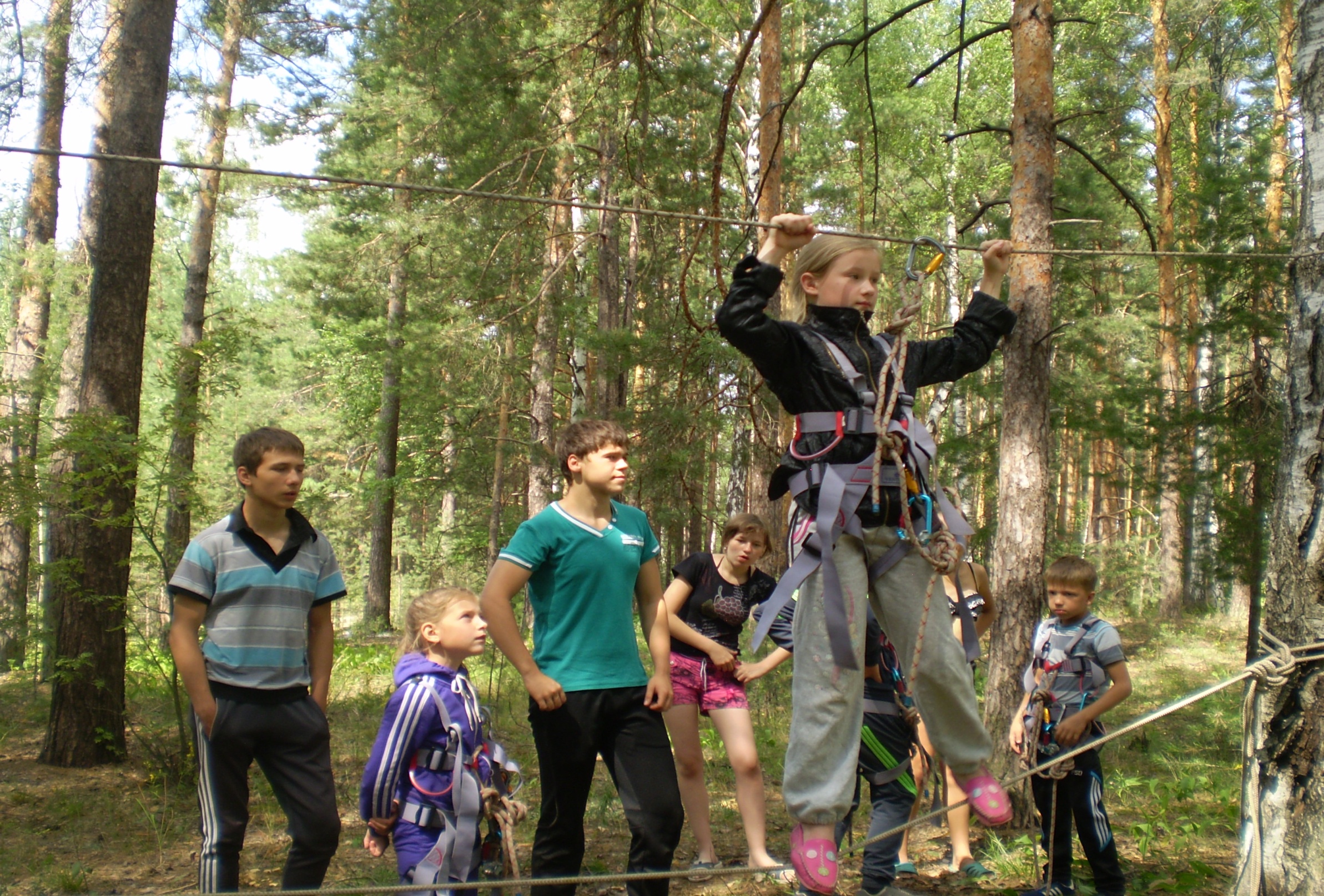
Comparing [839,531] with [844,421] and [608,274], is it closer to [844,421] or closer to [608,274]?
[844,421]

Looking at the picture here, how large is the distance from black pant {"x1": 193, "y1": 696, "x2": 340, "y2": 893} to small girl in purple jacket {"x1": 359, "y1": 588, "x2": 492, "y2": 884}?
8.6 inches

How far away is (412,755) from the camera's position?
295 centimetres

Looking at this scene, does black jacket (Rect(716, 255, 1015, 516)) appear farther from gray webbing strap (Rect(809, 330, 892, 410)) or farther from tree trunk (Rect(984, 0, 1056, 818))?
tree trunk (Rect(984, 0, 1056, 818))

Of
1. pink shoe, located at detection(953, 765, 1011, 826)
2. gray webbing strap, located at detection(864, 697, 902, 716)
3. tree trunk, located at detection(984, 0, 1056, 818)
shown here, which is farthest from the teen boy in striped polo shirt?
tree trunk, located at detection(984, 0, 1056, 818)

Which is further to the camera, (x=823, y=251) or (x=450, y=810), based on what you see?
(x=450, y=810)

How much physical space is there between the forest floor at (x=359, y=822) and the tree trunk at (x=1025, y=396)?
2.76 feet

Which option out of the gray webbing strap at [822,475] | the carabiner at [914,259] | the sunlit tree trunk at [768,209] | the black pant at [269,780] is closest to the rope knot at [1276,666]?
the gray webbing strap at [822,475]

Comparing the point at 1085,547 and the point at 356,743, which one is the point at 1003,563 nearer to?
the point at 356,743

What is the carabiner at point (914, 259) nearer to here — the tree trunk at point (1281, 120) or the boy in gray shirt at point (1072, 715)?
the boy in gray shirt at point (1072, 715)

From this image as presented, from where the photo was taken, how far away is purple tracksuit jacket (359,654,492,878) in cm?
290

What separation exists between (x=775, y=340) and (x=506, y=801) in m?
1.72

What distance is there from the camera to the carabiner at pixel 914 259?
284 centimetres

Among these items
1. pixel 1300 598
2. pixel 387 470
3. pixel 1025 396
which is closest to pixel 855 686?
pixel 1300 598

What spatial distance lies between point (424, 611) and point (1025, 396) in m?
3.56
